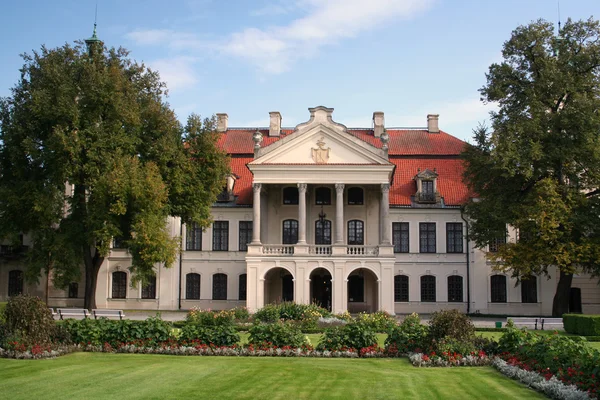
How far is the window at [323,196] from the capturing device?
4284cm

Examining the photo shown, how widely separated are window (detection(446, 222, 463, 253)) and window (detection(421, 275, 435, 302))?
213 cm

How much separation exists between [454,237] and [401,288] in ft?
15.4

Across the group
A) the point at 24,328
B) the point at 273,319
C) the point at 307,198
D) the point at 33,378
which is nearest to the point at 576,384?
the point at 33,378

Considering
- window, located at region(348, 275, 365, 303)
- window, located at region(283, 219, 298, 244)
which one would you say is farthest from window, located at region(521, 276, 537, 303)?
window, located at region(283, 219, 298, 244)

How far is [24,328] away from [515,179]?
83.2 ft

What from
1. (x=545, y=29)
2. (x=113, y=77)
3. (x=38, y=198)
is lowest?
(x=38, y=198)

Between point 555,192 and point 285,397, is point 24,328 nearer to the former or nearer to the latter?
point 285,397

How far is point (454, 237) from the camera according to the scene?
42562 millimetres

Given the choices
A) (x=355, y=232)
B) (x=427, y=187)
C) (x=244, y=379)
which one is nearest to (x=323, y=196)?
(x=355, y=232)

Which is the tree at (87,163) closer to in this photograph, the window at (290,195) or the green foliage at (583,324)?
the window at (290,195)

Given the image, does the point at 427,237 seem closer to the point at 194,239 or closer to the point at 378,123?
the point at 378,123

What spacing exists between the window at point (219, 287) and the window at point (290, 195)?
20.9ft

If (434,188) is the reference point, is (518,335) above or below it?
below

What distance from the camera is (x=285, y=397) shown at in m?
12.2
